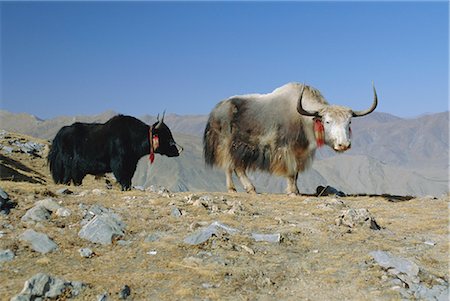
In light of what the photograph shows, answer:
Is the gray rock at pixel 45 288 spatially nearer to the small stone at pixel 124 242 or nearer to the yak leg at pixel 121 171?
the small stone at pixel 124 242

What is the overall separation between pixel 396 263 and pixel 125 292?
2949 mm

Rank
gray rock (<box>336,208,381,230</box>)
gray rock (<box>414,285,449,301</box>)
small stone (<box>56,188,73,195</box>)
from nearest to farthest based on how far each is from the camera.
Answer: gray rock (<box>414,285,449,301</box>)
gray rock (<box>336,208,381,230</box>)
small stone (<box>56,188,73,195</box>)

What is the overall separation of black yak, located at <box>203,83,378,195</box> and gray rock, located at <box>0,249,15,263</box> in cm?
621

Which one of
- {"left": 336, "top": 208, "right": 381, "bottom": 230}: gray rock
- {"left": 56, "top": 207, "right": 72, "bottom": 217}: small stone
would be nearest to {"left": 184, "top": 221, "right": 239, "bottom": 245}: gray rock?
{"left": 336, "top": 208, "right": 381, "bottom": 230}: gray rock

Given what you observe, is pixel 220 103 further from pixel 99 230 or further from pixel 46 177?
pixel 46 177

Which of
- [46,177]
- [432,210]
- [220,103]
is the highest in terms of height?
[220,103]

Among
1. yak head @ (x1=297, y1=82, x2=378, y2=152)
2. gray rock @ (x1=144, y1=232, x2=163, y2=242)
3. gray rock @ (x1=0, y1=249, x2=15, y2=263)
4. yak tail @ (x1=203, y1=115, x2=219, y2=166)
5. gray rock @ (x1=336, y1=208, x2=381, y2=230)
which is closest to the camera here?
gray rock @ (x1=0, y1=249, x2=15, y2=263)

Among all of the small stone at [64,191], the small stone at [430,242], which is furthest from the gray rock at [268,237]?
the small stone at [64,191]

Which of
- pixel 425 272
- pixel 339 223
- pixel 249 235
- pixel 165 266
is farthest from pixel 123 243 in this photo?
pixel 425 272

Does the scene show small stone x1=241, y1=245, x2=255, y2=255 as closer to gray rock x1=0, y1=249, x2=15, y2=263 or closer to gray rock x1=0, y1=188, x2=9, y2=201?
gray rock x1=0, y1=249, x2=15, y2=263

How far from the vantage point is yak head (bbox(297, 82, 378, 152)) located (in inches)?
373

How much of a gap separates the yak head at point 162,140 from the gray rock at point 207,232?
192 inches

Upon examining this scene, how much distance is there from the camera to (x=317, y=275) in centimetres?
527

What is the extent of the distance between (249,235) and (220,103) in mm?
5899
